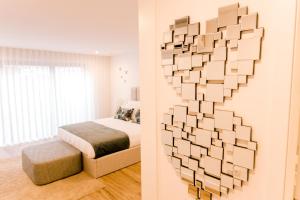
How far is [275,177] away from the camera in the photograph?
722mm

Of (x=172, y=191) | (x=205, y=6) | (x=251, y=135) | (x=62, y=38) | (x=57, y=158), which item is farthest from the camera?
(x=62, y=38)

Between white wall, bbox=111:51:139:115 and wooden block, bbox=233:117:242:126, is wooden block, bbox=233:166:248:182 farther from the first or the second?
white wall, bbox=111:51:139:115

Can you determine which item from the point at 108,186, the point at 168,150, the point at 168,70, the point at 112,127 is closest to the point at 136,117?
the point at 112,127

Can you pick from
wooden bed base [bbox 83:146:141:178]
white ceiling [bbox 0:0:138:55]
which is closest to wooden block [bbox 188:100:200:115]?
white ceiling [bbox 0:0:138:55]

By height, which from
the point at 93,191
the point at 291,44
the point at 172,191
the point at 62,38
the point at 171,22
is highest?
the point at 62,38

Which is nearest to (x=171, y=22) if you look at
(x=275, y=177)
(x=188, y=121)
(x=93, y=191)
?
(x=188, y=121)

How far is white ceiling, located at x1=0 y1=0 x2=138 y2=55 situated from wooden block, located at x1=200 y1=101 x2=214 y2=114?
1381 millimetres

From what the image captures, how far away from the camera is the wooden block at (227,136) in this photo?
2.71ft

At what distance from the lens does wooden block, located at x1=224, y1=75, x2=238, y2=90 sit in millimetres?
806

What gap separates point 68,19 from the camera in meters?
2.27

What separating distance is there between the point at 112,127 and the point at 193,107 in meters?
3.11

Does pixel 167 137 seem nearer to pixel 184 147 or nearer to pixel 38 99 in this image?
pixel 184 147

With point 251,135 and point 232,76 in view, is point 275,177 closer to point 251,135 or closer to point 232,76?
point 251,135

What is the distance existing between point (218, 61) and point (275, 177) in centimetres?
52
